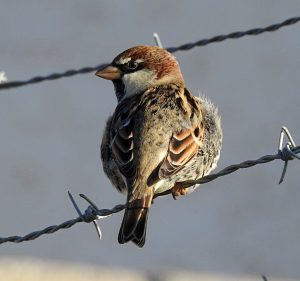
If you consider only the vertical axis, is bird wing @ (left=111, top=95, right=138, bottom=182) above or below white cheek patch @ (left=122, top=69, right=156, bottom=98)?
below

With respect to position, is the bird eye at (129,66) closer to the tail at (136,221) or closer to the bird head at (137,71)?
the bird head at (137,71)

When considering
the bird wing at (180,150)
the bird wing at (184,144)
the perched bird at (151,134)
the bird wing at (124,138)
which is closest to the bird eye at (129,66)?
the perched bird at (151,134)

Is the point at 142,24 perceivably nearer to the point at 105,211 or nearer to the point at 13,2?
the point at 13,2

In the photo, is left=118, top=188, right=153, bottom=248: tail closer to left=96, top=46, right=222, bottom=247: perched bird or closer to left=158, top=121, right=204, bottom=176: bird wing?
left=96, top=46, right=222, bottom=247: perched bird

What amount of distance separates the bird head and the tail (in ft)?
3.23

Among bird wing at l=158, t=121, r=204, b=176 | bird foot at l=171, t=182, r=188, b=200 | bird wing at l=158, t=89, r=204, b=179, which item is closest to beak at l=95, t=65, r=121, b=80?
→ bird wing at l=158, t=89, r=204, b=179

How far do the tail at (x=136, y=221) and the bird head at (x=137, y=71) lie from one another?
0.99 m

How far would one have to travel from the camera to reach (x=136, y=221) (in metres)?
6.54

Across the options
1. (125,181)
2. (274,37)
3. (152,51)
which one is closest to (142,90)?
(152,51)

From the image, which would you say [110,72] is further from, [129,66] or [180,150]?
[180,150]

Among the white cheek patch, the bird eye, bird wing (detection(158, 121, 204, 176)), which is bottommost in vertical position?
bird wing (detection(158, 121, 204, 176))

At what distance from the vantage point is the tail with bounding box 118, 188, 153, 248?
6488 mm

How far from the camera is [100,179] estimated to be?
12977 millimetres

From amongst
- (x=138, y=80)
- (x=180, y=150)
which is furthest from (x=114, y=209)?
(x=138, y=80)
